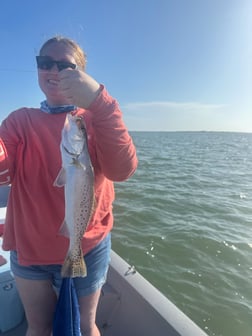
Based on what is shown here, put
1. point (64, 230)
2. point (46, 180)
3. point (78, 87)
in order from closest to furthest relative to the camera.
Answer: point (78, 87), point (64, 230), point (46, 180)

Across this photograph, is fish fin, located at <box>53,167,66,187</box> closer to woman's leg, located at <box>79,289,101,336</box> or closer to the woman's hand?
the woman's hand

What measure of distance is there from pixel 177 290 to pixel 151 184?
7.10 m

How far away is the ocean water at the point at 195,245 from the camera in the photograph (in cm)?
508

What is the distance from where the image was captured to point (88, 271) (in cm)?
196

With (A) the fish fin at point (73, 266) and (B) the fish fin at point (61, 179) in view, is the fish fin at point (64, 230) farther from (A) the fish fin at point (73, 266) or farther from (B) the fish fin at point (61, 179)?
(B) the fish fin at point (61, 179)

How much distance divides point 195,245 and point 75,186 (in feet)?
18.9

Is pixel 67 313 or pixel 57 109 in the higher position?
pixel 57 109

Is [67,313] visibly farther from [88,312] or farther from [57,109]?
[57,109]

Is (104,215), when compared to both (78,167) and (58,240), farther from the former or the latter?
(78,167)

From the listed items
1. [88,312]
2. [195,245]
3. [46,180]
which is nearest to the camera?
[46,180]

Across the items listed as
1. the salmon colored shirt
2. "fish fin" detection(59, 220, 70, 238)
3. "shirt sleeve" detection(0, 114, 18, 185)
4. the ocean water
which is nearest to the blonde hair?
the salmon colored shirt

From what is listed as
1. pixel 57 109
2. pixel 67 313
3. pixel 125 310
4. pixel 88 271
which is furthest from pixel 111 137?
pixel 125 310

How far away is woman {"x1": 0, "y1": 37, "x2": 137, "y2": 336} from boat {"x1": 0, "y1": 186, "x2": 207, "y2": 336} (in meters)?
0.96

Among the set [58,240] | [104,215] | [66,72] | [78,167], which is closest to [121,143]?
[78,167]
